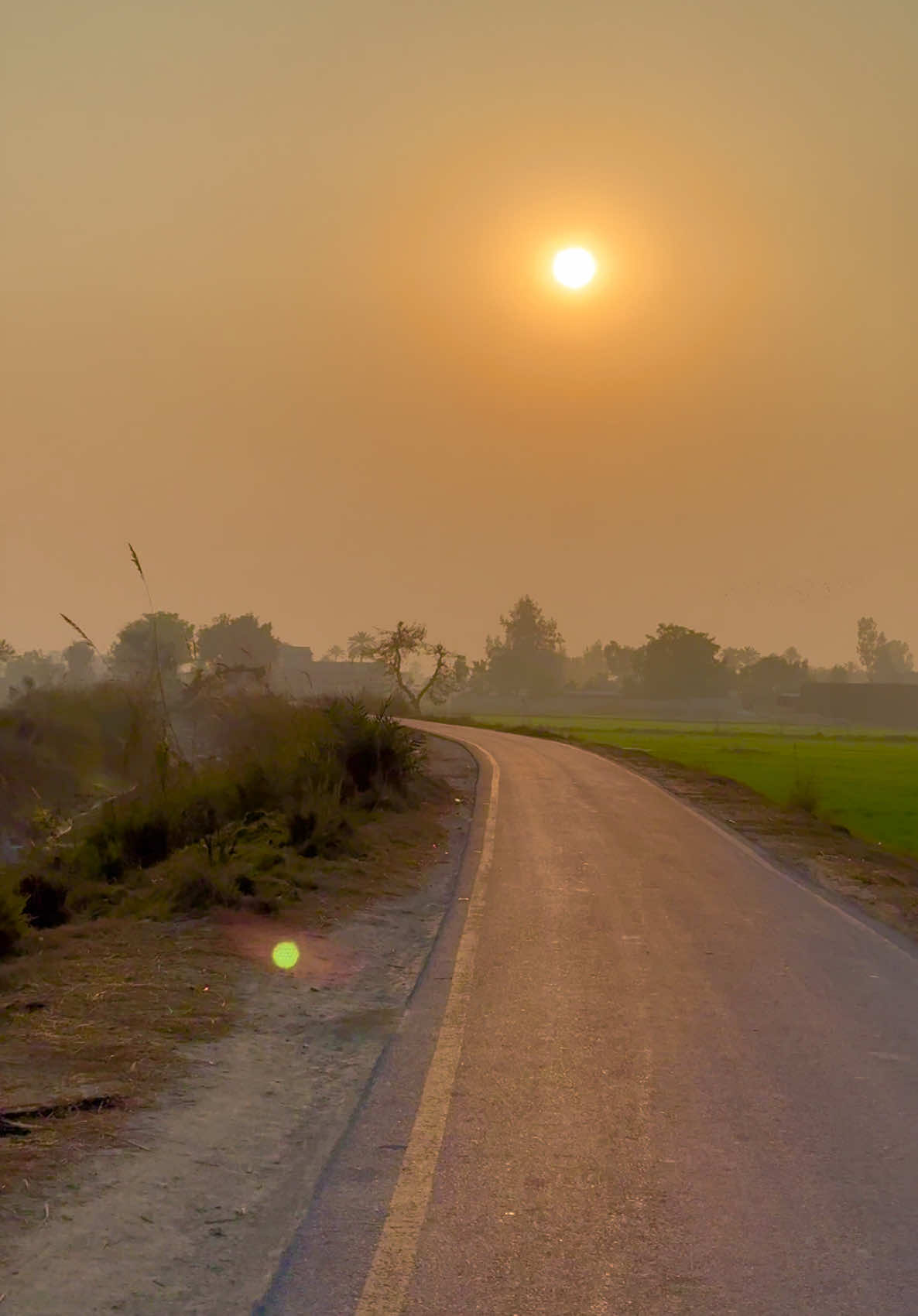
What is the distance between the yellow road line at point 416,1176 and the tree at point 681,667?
16772 cm

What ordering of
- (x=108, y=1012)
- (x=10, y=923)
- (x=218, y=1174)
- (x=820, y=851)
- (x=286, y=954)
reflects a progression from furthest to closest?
1. (x=820, y=851)
2. (x=10, y=923)
3. (x=286, y=954)
4. (x=108, y=1012)
5. (x=218, y=1174)

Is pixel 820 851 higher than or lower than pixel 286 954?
higher

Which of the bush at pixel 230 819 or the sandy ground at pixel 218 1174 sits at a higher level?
the bush at pixel 230 819

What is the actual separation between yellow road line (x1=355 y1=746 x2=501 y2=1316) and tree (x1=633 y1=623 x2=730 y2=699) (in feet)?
550

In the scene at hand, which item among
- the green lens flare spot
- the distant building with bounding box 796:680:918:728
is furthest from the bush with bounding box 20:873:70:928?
the distant building with bounding box 796:680:918:728

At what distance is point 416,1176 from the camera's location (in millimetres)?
5648

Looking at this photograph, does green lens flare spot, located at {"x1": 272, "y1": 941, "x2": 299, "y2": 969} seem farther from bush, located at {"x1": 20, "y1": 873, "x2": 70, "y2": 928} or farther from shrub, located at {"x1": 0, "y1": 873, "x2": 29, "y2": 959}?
bush, located at {"x1": 20, "y1": 873, "x2": 70, "y2": 928}

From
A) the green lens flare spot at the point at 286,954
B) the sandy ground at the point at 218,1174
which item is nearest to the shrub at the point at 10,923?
the green lens flare spot at the point at 286,954

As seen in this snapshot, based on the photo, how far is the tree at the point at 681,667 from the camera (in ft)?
579

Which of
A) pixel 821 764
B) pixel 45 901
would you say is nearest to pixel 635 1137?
pixel 45 901

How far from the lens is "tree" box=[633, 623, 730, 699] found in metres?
176

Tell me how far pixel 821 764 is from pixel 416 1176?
49483 millimetres

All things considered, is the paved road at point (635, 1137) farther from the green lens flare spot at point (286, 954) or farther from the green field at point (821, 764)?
the green field at point (821, 764)

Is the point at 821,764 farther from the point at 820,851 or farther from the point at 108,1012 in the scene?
the point at 108,1012
